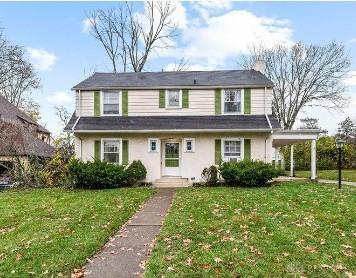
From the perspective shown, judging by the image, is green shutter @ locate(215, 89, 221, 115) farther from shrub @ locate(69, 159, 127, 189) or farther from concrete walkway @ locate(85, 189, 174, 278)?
concrete walkway @ locate(85, 189, 174, 278)

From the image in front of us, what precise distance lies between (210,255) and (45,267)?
2.63m

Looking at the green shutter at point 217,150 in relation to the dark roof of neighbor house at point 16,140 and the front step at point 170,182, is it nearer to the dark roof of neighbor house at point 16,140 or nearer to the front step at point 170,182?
the front step at point 170,182

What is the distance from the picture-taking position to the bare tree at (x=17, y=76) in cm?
2530

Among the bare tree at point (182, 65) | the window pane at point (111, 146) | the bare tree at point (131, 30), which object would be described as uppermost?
the bare tree at point (131, 30)

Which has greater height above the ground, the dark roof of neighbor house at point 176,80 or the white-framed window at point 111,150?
the dark roof of neighbor house at point 176,80

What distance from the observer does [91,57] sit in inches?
1245

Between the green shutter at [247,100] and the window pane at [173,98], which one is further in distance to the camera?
the window pane at [173,98]

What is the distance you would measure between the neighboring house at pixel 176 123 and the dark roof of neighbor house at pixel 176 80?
5 cm

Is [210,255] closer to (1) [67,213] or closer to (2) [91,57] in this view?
(1) [67,213]

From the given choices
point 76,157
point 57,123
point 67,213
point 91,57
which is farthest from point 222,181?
point 91,57

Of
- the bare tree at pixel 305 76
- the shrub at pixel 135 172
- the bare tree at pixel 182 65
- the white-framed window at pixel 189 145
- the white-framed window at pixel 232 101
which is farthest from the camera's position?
the bare tree at pixel 182 65

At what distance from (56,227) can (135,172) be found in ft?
27.1

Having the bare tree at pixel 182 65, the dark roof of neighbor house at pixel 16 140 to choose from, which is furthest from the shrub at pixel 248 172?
the bare tree at pixel 182 65

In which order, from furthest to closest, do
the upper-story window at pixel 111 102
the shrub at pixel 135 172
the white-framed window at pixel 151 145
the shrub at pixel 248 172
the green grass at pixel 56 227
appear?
1. the upper-story window at pixel 111 102
2. the white-framed window at pixel 151 145
3. the shrub at pixel 135 172
4. the shrub at pixel 248 172
5. the green grass at pixel 56 227
